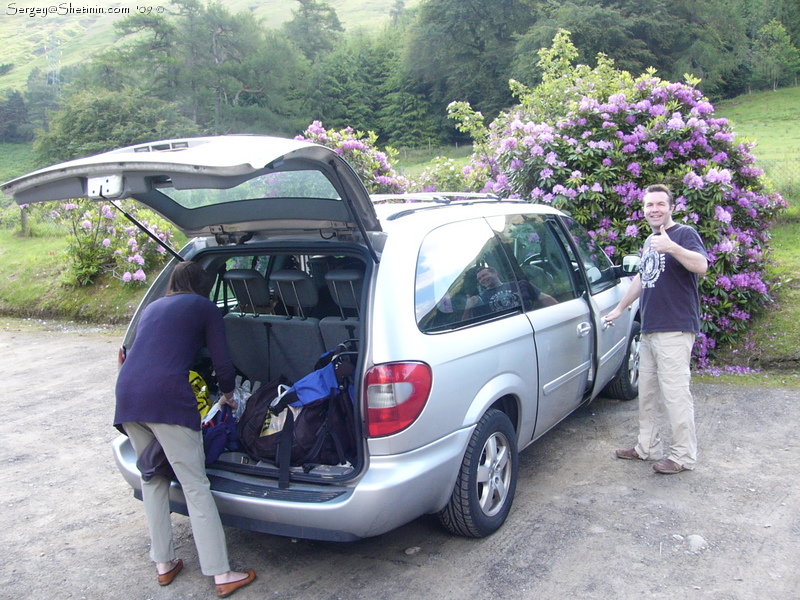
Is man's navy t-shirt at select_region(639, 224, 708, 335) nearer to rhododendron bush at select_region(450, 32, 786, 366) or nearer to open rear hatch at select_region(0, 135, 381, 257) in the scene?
open rear hatch at select_region(0, 135, 381, 257)

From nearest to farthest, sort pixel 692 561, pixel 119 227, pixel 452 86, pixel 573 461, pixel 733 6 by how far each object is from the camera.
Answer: pixel 692 561 < pixel 573 461 < pixel 119 227 < pixel 733 6 < pixel 452 86

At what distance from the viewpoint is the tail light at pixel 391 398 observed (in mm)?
3039

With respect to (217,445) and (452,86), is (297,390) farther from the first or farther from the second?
(452,86)

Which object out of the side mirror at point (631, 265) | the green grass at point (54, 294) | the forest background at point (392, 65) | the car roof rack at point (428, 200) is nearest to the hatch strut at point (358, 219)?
the car roof rack at point (428, 200)

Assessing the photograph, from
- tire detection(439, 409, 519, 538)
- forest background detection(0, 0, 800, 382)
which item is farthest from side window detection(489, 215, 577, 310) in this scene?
forest background detection(0, 0, 800, 382)

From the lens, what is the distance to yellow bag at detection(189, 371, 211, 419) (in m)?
3.81

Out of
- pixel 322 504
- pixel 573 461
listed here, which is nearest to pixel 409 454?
pixel 322 504

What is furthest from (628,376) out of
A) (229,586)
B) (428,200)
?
(229,586)

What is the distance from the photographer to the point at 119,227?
1236 centimetres

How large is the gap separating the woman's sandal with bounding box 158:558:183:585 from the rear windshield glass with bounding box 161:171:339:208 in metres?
1.89

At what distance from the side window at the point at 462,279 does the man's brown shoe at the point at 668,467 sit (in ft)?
4.86

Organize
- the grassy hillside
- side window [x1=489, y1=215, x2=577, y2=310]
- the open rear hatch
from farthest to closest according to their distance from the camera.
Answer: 1. the grassy hillside
2. side window [x1=489, y1=215, x2=577, y2=310]
3. the open rear hatch

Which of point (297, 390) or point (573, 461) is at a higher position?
point (297, 390)

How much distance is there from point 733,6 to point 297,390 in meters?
59.7
